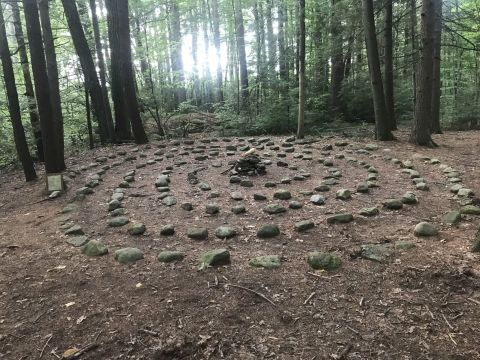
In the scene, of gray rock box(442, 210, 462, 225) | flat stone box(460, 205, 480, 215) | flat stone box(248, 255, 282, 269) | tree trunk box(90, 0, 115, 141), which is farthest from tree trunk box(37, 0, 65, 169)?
flat stone box(460, 205, 480, 215)

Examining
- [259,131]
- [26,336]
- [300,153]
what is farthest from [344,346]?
[259,131]

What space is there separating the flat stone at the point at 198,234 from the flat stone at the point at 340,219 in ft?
4.65

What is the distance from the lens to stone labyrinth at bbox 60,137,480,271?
3885mm

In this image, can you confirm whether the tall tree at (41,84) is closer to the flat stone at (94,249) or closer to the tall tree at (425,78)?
the flat stone at (94,249)

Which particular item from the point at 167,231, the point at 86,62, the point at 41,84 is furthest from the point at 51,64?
the point at 167,231

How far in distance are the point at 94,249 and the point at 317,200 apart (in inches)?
112

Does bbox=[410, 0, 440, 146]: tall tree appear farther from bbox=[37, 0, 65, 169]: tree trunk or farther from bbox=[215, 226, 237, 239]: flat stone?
bbox=[37, 0, 65, 169]: tree trunk

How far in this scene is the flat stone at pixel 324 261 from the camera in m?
3.36

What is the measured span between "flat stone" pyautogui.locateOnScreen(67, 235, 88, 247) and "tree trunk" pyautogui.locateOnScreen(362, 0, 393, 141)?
22.9ft

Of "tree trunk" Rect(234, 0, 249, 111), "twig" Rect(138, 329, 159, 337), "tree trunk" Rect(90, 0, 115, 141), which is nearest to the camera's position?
"twig" Rect(138, 329, 159, 337)

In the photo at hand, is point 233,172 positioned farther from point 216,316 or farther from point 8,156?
point 8,156

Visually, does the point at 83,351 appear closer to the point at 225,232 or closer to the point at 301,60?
the point at 225,232

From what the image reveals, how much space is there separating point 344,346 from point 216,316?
90 cm

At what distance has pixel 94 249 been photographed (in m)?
4.00
